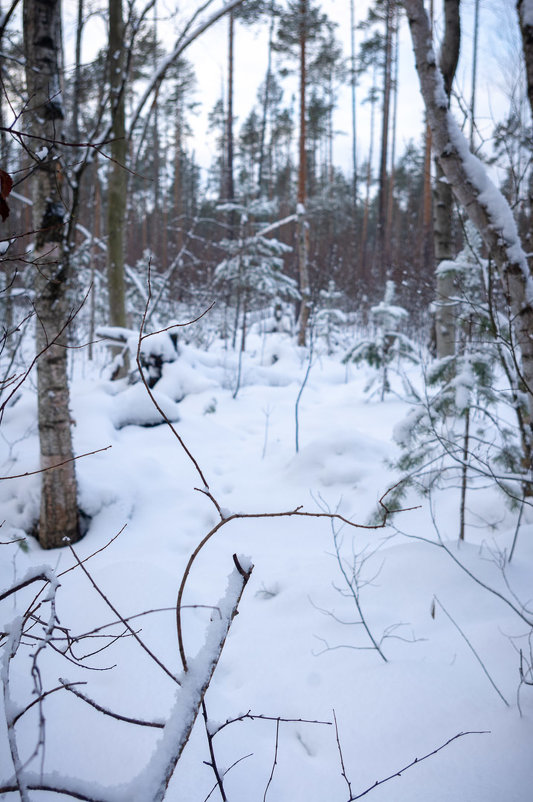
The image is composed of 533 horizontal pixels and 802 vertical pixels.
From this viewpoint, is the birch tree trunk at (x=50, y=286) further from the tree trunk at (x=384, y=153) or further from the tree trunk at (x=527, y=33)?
the tree trunk at (x=384, y=153)

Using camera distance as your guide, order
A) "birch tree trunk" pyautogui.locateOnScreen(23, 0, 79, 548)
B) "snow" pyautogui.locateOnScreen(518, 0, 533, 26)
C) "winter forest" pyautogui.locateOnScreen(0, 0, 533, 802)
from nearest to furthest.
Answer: "winter forest" pyautogui.locateOnScreen(0, 0, 533, 802), "snow" pyautogui.locateOnScreen(518, 0, 533, 26), "birch tree trunk" pyautogui.locateOnScreen(23, 0, 79, 548)

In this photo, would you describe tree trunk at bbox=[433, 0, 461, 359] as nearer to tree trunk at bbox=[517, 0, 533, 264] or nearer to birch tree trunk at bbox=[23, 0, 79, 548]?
tree trunk at bbox=[517, 0, 533, 264]

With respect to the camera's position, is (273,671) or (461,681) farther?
(273,671)

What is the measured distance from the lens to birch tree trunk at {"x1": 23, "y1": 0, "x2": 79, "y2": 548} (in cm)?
242

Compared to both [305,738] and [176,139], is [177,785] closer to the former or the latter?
[305,738]

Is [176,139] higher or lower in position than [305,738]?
higher

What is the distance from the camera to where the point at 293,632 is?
2100 mm

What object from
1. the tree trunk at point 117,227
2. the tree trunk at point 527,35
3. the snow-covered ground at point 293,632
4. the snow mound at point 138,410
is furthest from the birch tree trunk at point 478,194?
the tree trunk at point 117,227

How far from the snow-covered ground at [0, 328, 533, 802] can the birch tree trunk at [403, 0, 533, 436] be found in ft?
3.76

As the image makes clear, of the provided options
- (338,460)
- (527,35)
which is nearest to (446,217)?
(527,35)

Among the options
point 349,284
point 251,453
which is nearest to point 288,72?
point 349,284

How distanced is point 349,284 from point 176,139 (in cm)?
1456

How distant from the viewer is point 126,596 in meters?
2.15

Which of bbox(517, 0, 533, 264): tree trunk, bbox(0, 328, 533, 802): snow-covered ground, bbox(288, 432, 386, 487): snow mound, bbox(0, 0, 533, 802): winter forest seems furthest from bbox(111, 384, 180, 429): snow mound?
bbox(517, 0, 533, 264): tree trunk
